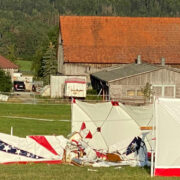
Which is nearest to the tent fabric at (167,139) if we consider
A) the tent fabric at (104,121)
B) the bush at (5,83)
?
the tent fabric at (104,121)

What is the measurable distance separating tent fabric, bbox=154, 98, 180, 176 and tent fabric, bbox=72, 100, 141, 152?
14.9 feet

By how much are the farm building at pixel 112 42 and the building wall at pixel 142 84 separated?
10287 millimetres

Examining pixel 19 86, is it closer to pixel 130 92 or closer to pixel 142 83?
pixel 130 92

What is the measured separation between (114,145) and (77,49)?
37307 mm

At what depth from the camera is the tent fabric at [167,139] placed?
13641 millimetres

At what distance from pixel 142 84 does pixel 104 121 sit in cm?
2470

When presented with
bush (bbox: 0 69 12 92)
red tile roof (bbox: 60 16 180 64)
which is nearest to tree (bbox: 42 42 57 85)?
red tile roof (bbox: 60 16 180 64)

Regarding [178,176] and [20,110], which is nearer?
[178,176]

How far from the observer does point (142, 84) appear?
141 ft

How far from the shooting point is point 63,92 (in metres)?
46.2

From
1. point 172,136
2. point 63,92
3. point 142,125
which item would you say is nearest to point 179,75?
point 63,92

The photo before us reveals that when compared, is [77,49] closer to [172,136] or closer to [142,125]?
[142,125]

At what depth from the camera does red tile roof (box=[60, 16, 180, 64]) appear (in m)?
54.0

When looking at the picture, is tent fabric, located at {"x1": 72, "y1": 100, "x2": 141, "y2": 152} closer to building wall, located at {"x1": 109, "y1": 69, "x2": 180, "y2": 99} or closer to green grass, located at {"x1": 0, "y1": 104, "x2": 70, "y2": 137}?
green grass, located at {"x1": 0, "y1": 104, "x2": 70, "y2": 137}
